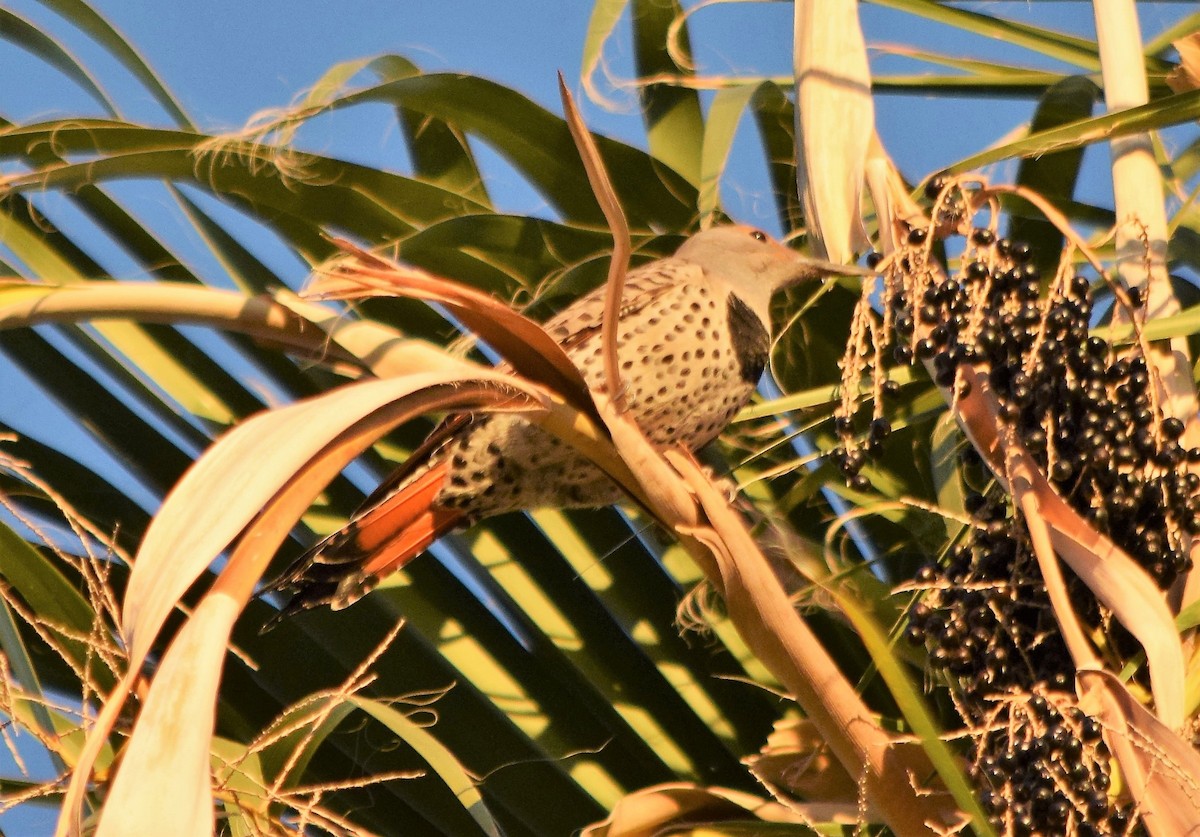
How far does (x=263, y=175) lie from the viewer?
2.13 meters

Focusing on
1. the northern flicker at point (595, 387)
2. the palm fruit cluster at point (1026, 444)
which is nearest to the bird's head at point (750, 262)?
the northern flicker at point (595, 387)

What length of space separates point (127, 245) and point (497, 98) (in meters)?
0.58

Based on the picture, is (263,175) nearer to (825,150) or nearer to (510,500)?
(510,500)

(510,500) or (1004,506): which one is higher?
(510,500)

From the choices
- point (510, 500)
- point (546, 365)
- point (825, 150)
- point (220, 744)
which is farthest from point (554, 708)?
point (546, 365)

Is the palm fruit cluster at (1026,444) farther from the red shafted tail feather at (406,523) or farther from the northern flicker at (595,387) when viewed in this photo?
the red shafted tail feather at (406,523)

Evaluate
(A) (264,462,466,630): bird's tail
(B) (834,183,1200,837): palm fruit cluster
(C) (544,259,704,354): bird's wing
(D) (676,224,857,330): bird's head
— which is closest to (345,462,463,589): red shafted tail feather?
(A) (264,462,466,630): bird's tail

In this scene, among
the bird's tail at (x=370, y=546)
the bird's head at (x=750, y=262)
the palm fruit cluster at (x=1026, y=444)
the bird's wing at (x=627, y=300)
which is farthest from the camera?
the bird's head at (x=750, y=262)

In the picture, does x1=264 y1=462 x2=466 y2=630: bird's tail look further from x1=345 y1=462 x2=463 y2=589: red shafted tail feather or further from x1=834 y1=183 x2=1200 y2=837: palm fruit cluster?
x1=834 y1=183 x2=1200 y2=837: palm fruit cluster

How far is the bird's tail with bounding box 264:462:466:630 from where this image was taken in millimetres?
2023

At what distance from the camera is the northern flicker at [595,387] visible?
2098 mm

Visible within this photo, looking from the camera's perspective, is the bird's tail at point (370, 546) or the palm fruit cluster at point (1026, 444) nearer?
the palm fruit cluster at point (1026, 444)

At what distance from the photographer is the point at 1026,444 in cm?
150

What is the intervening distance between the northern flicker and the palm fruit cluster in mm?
402
